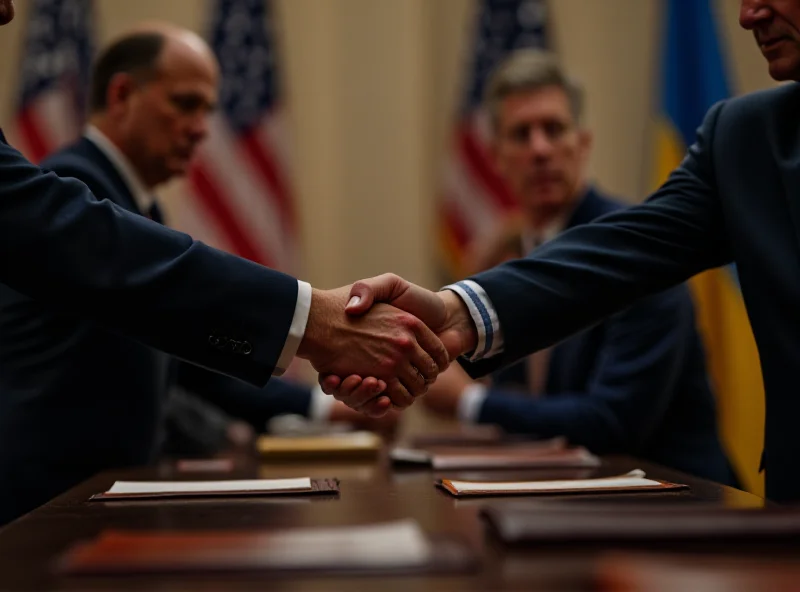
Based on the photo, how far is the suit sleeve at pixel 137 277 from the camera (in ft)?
5.45

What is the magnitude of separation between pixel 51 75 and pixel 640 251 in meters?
4.03

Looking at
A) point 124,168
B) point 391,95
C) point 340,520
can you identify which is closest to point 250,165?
point 391,95

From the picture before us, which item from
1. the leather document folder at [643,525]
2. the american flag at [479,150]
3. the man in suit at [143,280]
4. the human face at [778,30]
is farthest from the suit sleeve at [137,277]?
the american flag at [479,150]

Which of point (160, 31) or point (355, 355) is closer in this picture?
point (355, 355)

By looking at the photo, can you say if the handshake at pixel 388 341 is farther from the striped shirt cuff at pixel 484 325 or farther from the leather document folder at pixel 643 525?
the leather document folder at pixel 643 525

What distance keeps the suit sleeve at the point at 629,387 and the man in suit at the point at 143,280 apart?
3.36 ft

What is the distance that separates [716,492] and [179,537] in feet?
2.65

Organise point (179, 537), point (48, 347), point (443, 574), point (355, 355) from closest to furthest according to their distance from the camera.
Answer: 1. point (443, 574)
2. point (179, 537)
3. point (355, 355)
4. point (48, 347)

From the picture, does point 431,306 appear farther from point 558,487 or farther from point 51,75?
point 51,75

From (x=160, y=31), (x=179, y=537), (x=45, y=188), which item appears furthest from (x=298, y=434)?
(x=179, y=537)

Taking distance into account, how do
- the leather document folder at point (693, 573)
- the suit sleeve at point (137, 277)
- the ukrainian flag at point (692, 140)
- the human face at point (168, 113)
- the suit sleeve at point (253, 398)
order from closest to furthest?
the leather document folder at point (693, 573), the suit sleeve at point (137, 277), the human face at point (168, 113), the suit sleeve at point (253, 398), the ukrainian flag at point (692, 140)

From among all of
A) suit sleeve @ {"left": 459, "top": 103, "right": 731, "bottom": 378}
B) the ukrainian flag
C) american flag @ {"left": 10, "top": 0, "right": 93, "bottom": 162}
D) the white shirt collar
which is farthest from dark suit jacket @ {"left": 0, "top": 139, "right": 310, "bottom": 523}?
american flag @ {"left": 10, "top": 0, "right": 93, "bottom": 162}

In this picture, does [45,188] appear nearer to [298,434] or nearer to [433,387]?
[298,434]

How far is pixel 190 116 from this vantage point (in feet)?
9.91
